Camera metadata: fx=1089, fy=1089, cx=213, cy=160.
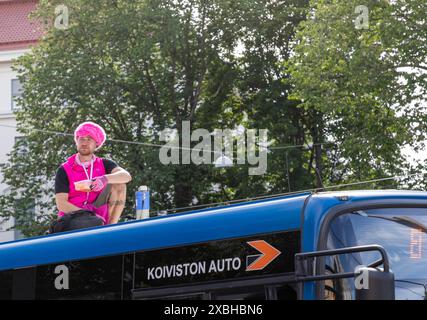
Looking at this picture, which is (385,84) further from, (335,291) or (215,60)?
(335,291)

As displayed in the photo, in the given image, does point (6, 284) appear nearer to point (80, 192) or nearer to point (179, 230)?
point (80, 192)

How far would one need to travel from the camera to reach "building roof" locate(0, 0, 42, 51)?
54.2 metres

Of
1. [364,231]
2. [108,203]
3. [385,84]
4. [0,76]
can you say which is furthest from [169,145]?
[364,231]

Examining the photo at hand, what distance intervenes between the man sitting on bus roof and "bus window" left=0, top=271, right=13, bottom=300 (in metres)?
0.53

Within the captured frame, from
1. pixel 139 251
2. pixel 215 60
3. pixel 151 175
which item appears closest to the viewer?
pixel 139 251

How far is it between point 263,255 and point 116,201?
2.41 m

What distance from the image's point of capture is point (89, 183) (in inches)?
327

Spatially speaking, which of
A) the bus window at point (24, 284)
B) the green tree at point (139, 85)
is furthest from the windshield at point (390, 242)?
the green tree at point (139, 85)

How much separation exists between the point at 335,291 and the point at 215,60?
117 feet

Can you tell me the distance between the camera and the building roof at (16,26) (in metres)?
54.2

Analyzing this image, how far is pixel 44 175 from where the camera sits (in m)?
38.9

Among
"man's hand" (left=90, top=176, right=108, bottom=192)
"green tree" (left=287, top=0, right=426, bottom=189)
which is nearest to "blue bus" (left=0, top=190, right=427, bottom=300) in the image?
"man's hand" (left=90, top=176, right=108, bottom=192)
